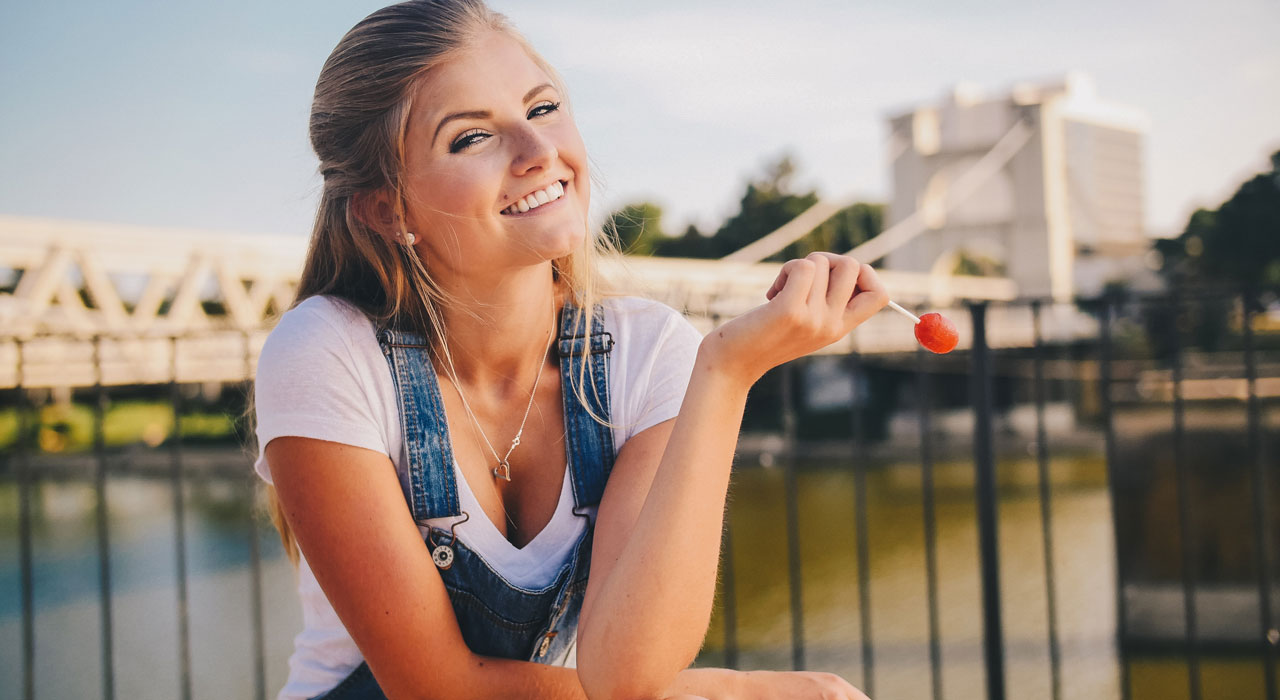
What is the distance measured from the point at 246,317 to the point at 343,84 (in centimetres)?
835

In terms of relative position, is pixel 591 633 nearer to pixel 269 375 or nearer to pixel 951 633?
pixel 269 375

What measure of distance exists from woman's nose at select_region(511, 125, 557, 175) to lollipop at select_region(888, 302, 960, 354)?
1.45 ft

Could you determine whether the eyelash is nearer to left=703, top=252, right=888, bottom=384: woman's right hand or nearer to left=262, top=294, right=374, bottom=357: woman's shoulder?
left=262, top=294, right=374, bottom=357: woman's shoulder

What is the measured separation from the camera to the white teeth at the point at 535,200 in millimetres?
1147

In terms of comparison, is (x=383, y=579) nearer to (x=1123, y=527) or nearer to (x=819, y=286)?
(x=819, y=286)

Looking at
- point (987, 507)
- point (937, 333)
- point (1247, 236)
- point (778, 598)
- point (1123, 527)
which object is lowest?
point (778, 598)

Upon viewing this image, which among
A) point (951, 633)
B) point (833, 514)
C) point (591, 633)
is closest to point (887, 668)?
point (951, 633)

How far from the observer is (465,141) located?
3.74ft

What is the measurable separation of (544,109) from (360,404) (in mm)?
431

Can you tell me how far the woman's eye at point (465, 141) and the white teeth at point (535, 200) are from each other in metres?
0.09

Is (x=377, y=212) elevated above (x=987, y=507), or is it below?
above

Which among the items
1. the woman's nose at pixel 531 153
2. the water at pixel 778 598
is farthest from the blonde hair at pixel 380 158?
the water at pixel 778 598

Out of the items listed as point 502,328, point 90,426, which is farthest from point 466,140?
point 90,426

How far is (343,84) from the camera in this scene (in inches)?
45.5
